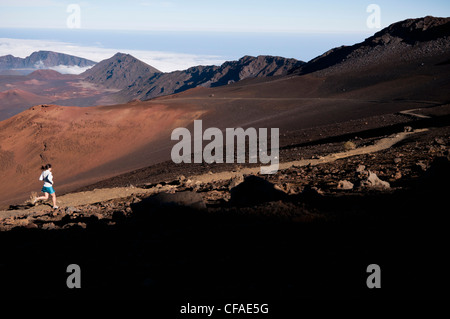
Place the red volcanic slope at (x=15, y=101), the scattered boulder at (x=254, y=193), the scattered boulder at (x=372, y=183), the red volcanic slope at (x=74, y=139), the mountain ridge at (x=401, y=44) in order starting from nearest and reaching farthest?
the scattered boulder at (x=254, y=193) → the scattered boulder at (x=372, y=183) → the red volcanic slope at (x=74, y=139) → the mountain ridge at (x=401, y=44) → the red volcanic slope at (x=15, y=101)

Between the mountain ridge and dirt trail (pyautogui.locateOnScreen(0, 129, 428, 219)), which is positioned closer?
dirt trail (pyautogui.locateOnScreen(0, 129, 428, 219))

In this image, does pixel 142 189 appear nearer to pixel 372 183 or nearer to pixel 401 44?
pixel 372 183

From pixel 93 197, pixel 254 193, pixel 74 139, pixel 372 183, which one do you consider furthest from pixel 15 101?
pixel 372 183

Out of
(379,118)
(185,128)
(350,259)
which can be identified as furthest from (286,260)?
(185,128)

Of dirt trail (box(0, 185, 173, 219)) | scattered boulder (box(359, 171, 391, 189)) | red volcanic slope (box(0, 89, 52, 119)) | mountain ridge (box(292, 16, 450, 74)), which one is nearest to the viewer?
scattered boulder (box(359, 171, 391, 189))

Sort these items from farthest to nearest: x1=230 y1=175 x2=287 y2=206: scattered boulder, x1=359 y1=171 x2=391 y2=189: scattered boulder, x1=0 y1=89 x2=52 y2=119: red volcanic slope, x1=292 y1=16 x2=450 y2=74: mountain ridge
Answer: x1=0 y1=89 x2=52 y2=119: red volcanic slope, x1=292 y1=16 x2=450 y2=74: mountain ridge, x1=359 y1=171 x2=391 y2=189: scattered boulder, x1=230 y1=175 x2=287 y2=206: scattered boulder

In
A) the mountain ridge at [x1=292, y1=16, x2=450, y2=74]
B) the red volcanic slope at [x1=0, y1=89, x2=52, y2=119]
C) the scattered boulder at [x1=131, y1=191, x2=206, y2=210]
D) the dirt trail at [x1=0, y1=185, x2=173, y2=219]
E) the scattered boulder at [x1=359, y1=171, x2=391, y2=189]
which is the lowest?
the dirt trail at [x1=0, y1=185, x2=173, y2=219]

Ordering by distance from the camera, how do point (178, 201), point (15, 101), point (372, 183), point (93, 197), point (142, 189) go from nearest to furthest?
point (178, 201)
point (372, 183)
point (142, 189)
point (93, 197)
point (15, 101)

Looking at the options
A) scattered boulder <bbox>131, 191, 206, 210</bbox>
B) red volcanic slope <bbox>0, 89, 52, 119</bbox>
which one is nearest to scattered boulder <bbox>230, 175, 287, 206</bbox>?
scattered boulder <bbox>131, 191, 206, 210</bbox>

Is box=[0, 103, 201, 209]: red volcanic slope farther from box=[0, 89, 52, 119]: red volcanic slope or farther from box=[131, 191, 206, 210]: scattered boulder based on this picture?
box=[0, 89, 52, 119]: red volcanic slope

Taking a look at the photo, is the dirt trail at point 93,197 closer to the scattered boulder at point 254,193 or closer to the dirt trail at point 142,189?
the dirt trail at point 142,189

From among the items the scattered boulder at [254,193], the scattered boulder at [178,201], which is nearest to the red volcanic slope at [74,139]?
the scattered boulder at [178,201]
